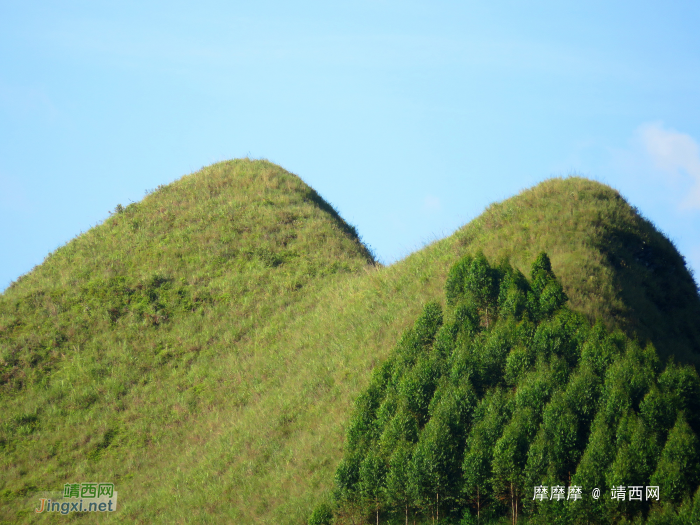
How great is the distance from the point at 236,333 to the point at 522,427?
15.1 metres

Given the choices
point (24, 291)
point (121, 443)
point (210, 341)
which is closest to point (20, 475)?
point (121, 443)

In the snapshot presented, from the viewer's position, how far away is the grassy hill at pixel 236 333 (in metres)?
18.3

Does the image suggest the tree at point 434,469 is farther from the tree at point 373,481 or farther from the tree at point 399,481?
the tree at point 373,481

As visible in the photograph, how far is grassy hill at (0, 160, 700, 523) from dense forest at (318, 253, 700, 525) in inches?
70.4

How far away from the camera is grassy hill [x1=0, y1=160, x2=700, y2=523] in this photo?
60.0 feet

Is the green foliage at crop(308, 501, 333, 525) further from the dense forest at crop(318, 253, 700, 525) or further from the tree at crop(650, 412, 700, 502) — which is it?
the tree at crop(650, 412, 700, 502)

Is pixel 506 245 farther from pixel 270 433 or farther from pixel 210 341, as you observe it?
pixel 210 341

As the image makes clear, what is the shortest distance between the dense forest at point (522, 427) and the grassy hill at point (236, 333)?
1.79m

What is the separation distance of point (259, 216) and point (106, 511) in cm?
1874

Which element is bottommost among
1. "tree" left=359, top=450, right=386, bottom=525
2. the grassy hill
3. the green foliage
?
the green foliage

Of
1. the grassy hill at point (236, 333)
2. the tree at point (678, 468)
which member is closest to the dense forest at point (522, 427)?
the tree at point (678, 468)

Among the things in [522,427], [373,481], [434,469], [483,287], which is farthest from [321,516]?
[483,287]

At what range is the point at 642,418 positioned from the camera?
14.0 meters

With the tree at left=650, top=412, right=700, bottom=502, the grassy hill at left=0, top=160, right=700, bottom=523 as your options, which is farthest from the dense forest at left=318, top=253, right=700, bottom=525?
the grassy hill at left=0, top=160, right=700, bottom=523
